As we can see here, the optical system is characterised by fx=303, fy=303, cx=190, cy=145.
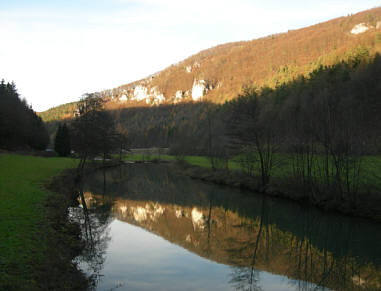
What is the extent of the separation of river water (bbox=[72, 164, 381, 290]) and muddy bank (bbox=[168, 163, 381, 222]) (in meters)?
0.86

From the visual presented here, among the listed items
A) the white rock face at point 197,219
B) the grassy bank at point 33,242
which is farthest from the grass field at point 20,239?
the white rock face at point 197,219

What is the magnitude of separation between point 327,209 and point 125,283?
15.8 metres

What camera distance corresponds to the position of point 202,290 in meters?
9.48

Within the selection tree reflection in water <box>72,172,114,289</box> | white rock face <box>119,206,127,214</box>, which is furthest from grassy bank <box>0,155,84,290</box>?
white rock face <box>119,206,127,214</box>

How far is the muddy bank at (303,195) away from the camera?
1833 cm

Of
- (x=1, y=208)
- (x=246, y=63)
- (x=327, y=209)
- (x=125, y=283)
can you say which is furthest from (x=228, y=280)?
(x=246, y=63)

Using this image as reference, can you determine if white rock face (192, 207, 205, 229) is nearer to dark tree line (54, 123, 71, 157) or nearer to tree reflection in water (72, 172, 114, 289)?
tree reflection in water (72, 172, 114, 289)

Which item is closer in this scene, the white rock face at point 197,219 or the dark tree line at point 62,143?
the white rock face at point 197,219

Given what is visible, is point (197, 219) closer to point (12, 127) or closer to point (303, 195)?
point (303, 195)

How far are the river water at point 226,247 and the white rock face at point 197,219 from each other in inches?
2.4

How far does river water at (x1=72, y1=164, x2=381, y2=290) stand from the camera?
10.3 metres

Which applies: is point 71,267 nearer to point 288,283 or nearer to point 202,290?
point 202,290

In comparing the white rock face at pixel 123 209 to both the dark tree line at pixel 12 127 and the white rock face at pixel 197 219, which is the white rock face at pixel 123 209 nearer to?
the white rock face at pixel 197 219

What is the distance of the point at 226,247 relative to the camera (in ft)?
45.4
